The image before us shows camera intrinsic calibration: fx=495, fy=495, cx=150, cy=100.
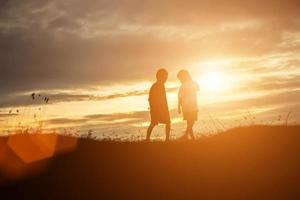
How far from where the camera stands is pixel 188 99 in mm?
19578

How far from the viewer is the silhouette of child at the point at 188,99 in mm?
19531

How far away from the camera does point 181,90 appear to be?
64.6 ft

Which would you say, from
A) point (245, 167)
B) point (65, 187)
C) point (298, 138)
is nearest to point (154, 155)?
point (245, 167)

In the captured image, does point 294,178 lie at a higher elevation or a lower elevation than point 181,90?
lower

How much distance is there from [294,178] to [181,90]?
803 centimetres

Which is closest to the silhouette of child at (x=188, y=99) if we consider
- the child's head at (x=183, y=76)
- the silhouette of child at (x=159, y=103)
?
the child's head at (x=183, y=76)

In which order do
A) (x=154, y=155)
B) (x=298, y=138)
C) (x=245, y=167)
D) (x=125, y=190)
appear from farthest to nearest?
(x=298, y=138), (x=154, y=155), (x=245, y=167), (x=125, y=190)

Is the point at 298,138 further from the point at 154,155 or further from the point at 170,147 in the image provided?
the point at 154,155

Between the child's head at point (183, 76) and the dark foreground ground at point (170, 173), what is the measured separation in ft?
13.2

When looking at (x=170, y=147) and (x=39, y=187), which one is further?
(x=170, y=147)

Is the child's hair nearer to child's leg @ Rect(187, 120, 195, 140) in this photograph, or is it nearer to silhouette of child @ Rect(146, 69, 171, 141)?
silhouette of child @ Rect(146, 69, 171, 141)

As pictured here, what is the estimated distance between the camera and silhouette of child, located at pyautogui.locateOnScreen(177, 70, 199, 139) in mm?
19531

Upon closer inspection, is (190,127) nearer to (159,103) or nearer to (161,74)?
(159,103)

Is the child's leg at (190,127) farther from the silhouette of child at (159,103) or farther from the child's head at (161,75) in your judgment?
the child's head at (161,75)
